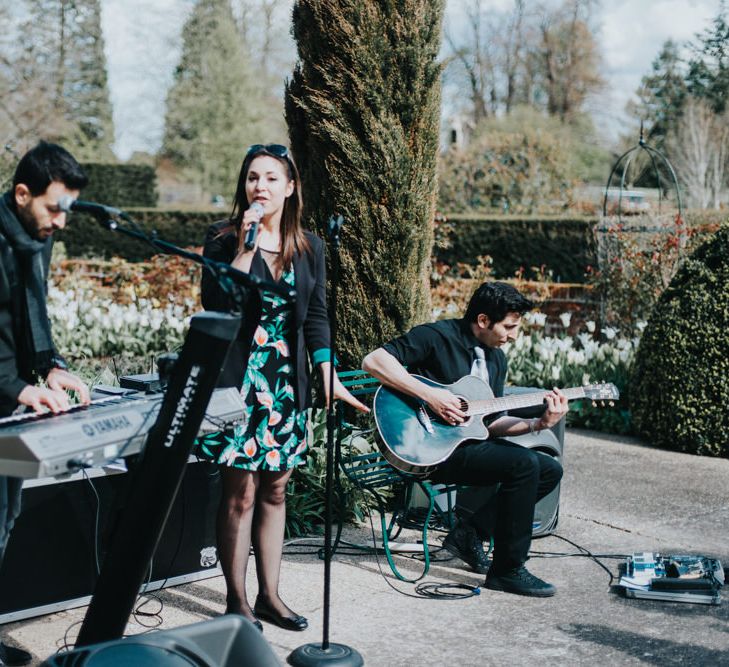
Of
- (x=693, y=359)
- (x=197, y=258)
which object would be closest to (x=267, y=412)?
(x=197, y=258)

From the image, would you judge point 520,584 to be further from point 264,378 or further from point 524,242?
point 524,242

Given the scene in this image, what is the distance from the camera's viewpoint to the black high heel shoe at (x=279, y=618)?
3.59 m

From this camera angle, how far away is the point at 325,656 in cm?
326

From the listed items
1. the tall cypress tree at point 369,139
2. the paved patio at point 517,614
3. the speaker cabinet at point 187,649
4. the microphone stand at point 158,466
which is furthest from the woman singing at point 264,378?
the tall cypress tree at point 369,139

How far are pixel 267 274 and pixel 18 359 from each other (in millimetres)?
1019

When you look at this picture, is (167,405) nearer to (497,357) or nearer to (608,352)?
(497,357)

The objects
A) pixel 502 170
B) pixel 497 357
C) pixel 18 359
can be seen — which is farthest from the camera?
pixel 502 170

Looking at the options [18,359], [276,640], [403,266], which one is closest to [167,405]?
[18,359]

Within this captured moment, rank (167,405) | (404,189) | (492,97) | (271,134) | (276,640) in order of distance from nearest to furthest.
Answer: (167,405) < (276,640) < (404,189) < (271,134) < (492,97)

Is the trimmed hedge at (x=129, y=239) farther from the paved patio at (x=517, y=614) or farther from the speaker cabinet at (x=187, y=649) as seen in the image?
the speaker cabinet at (x=187, y=649)

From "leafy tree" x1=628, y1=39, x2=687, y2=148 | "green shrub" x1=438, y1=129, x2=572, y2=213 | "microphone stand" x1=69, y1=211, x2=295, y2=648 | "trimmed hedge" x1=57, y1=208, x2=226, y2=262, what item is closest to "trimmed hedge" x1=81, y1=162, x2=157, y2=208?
"trimmed hedge" x1=57, y1=208, x2=226, y2=262

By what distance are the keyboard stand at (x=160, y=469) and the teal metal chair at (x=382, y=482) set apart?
193 centimetres

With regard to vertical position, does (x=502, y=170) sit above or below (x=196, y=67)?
below

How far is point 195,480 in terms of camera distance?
4.03 meters
